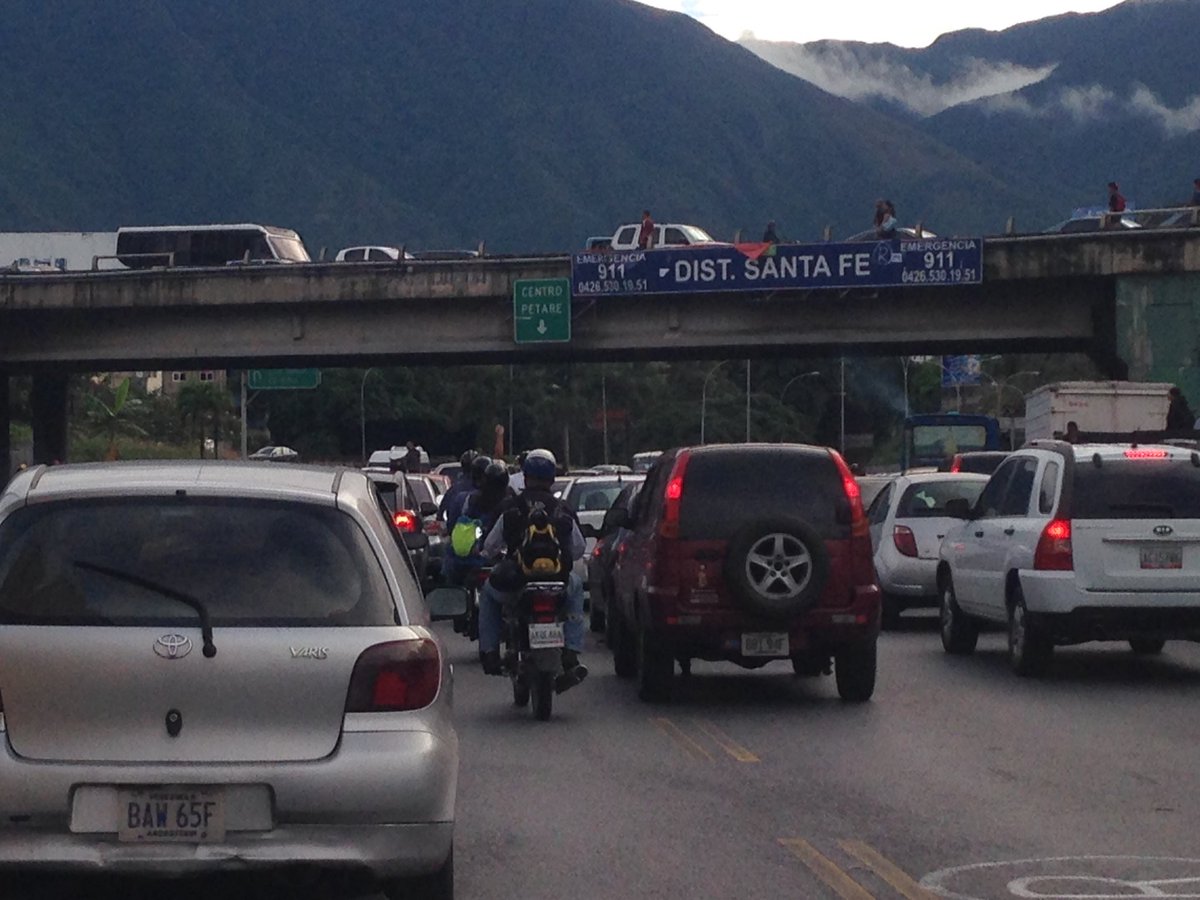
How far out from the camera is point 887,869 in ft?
27.7

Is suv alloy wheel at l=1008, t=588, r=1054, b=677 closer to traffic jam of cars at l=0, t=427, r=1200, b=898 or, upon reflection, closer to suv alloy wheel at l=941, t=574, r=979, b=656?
suv alloy wheel at l=941, t=574, r=979, b=656

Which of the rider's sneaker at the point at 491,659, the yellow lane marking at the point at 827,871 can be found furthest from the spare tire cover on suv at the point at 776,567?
the yellow lane marking at the point at 827,871

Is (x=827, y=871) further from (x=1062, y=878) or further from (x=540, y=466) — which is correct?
(x=540, y=466)

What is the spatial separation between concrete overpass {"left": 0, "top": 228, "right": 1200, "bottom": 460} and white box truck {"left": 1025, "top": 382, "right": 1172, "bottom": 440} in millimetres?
6388

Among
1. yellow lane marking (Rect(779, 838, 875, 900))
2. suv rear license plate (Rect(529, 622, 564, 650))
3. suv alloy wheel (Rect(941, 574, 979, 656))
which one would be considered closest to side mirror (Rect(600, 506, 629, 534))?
suv rear license plate (Rect(529, 622, 564, 650))

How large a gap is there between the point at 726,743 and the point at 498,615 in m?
2.02

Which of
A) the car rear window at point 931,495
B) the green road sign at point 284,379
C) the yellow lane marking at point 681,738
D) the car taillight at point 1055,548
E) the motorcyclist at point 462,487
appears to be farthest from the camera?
the green road sign at point 284,379

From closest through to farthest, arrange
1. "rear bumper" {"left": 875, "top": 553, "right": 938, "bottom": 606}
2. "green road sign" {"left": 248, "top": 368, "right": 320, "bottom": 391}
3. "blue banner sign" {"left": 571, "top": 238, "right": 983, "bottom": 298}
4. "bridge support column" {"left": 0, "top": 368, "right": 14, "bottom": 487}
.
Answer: "rear bumper" {"left": 875, "top": 553, "right": 938, "bottom": 606} → "blue banner sign" {"left": 571, "top": 238, "right": 983, "bottom": 298} → "bridge support column" {"left": 0, "top": 368, "right": 14, "bottom": 487} → "green road sign" {"left": 248, "top": 368, "right": 320, "bottom": 391}

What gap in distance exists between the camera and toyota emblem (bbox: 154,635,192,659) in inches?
252

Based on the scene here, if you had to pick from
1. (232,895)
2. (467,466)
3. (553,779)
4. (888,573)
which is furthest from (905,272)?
(232,895)

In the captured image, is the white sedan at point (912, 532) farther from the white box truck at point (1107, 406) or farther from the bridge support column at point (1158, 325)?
the bridge support column at point (1158, 325)

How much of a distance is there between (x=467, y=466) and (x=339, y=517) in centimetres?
1224

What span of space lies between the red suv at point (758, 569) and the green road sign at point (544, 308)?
33066 millimetres

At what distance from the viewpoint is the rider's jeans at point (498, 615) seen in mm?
13391
